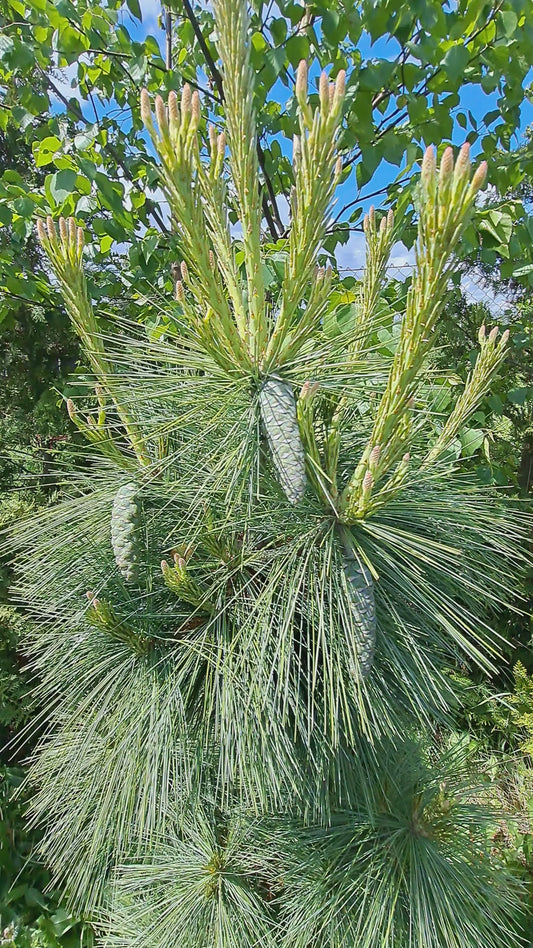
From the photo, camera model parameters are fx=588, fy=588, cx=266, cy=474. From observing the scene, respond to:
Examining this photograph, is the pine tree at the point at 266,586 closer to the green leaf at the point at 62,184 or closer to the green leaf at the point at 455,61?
the green leaf at the point at 455,61

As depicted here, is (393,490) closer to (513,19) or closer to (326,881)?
(326,881)

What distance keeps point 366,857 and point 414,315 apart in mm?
808

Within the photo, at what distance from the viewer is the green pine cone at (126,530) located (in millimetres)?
683

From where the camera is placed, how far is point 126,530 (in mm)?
683

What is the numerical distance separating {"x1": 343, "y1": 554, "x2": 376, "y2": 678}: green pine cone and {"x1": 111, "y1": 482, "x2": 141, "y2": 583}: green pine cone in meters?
0.26

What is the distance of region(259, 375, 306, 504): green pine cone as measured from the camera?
1.79 ft

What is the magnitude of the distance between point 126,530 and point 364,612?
29cm

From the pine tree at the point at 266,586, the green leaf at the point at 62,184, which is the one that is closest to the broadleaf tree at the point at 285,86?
the green leaf at the point at 62,184

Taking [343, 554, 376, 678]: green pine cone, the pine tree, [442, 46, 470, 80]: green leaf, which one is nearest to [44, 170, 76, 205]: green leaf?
the pine tree

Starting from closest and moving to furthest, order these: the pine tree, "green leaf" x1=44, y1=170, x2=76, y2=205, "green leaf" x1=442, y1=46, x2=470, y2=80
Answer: the pine tree, "green leaf" x1=442, y1=46, x2=470, y2=80, "green leaf" x1=44, y1=170, x2=76, y2=205

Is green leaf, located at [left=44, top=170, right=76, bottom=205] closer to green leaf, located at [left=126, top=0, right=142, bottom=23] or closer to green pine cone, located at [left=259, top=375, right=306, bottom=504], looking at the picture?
green leaf, located at [left=126, top=0, right=142, bottom=23]

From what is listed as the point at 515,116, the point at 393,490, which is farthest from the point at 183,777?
the point at 515,116

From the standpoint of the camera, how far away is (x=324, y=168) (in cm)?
46

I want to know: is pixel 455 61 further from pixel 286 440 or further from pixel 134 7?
pixel 286 440
